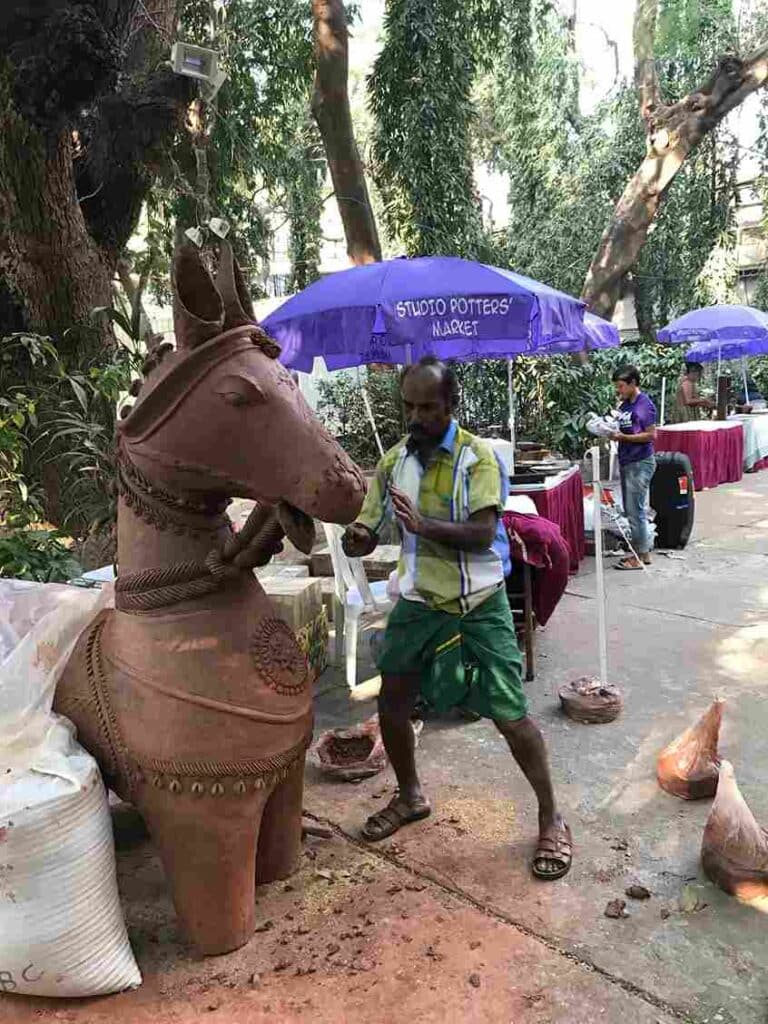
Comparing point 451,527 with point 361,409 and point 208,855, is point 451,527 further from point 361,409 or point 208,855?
point 361,409

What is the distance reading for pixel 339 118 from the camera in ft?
32.1

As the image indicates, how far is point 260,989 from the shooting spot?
2.00 metres

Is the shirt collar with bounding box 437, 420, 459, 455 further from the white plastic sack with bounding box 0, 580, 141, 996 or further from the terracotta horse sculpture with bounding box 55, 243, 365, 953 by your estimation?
the white plastic sack with bounding box 0, 580, 141, 996

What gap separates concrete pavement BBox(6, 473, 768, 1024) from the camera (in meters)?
1.95

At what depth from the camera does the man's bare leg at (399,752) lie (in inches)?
104

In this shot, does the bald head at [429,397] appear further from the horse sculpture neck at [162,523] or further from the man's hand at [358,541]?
the horse sculpture neck at [162,523]

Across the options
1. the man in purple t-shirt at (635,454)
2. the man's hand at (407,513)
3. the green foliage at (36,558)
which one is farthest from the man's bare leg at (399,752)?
the man in purple t-shirt at (635,454)

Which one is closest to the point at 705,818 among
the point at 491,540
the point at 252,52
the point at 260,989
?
the point at 491,540

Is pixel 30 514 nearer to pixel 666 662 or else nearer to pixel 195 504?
pixel 195 504

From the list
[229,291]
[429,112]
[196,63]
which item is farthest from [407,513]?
[429,112]

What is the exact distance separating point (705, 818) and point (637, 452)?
4.32 m

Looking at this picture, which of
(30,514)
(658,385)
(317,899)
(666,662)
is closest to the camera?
(317,899)

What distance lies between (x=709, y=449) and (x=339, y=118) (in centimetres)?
640

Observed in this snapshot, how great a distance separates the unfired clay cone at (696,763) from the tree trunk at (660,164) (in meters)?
10.2
